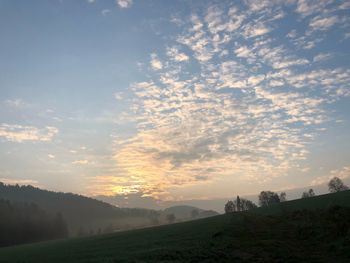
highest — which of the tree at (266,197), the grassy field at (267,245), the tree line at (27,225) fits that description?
the tree at (266,197)

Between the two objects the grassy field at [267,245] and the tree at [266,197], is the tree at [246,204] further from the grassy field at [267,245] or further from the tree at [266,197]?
the grassy field at [267,245]

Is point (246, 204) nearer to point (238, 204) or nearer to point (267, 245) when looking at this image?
point (238, 204)

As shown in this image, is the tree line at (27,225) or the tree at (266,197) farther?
the tree at (266,197)

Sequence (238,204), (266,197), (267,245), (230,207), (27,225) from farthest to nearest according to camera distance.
→ 1. (266,197)
2. (230,207)
3. (238,204)
4. (27,225)
5. (267,245)

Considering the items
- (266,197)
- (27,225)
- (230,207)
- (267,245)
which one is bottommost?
(267,245)

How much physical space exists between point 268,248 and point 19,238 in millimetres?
120565

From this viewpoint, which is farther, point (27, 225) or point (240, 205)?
point (240, 205)

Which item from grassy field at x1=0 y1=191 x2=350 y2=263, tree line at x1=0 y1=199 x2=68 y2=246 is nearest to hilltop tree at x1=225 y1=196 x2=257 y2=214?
tree line at x1=0 y1=199 x2=68 y2=246

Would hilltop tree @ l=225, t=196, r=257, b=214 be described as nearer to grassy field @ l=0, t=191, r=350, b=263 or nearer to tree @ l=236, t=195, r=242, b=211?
tree @ l=236, t=195, r=242, b=211

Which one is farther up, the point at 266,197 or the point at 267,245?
the point at 266,197

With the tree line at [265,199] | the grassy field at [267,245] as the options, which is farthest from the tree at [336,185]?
the grassy field at [267,245]

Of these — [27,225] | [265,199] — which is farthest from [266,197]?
[27,225]

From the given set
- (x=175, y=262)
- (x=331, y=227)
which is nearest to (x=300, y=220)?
(x=331, y=227)

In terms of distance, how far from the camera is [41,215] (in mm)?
154000
